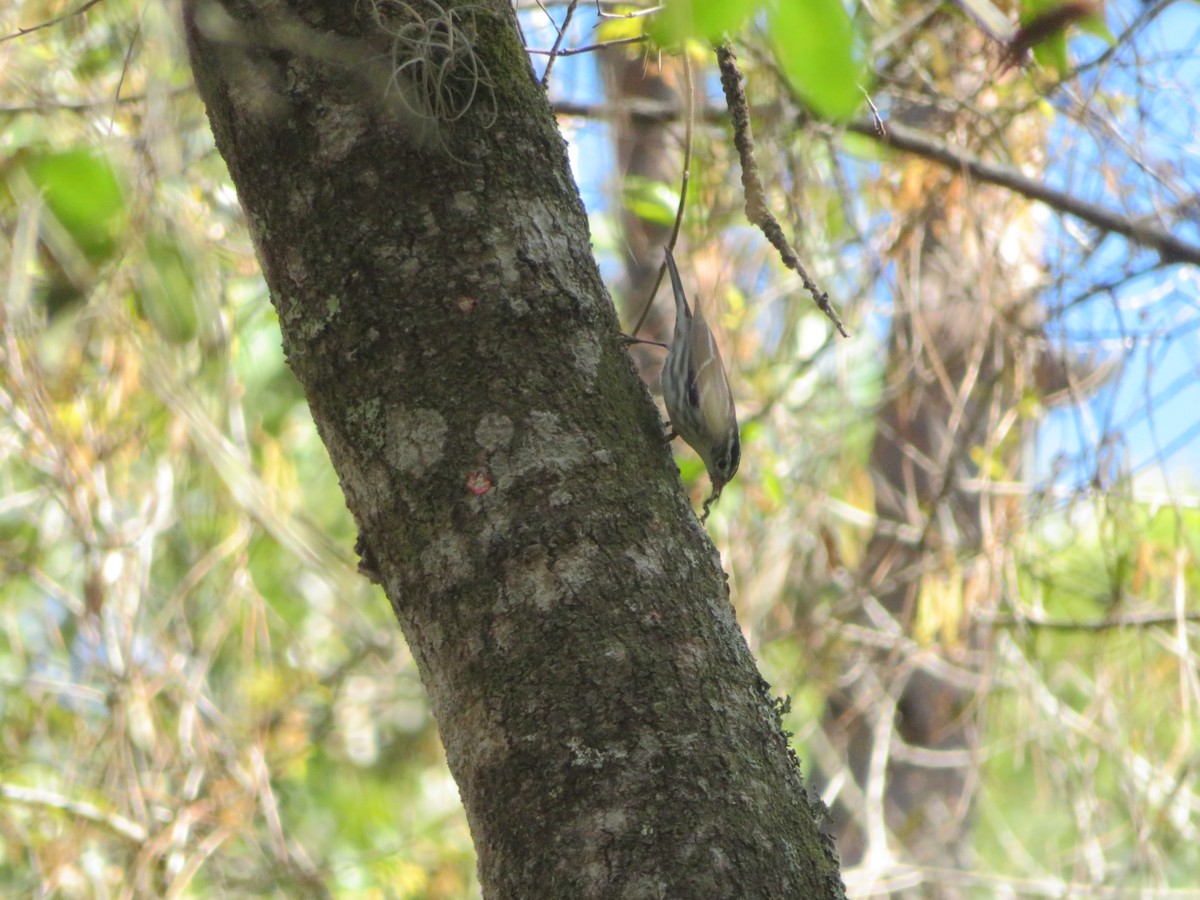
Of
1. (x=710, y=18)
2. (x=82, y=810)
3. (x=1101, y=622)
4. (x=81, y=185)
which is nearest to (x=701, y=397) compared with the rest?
Result: (x=1101, y=622)

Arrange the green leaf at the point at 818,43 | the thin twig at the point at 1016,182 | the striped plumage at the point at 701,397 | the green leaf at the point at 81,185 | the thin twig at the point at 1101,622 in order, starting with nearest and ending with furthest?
1. the green leaf at the point at 818,43
2. the green leaf at the point at 81,185
3. the striped plumage at the point at 701,397
4. the thin twig at the point at 1016,182
5. the thin twig at the point at 1101,622

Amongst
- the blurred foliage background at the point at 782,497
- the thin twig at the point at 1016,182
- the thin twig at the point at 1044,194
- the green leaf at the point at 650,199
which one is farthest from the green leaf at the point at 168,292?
the thin twig at the point at 1044,194

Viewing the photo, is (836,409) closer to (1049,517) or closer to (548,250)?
(1049,517)

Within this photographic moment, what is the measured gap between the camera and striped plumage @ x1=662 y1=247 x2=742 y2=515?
3635 mm

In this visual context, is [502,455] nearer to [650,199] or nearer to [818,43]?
[818,43]

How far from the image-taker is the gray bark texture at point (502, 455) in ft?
4.45

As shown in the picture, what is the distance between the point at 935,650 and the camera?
5293mm

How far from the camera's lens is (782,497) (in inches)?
191

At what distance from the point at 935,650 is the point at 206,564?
10.4 feet

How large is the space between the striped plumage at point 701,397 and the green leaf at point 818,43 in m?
2.57

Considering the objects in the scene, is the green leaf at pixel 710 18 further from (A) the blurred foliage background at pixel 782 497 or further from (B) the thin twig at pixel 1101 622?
(B) the thin twig at pixel 1101 622

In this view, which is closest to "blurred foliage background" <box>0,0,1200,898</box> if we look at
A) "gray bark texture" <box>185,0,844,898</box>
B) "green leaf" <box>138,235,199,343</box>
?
"green leaf" <box>138,235,199,343</box>

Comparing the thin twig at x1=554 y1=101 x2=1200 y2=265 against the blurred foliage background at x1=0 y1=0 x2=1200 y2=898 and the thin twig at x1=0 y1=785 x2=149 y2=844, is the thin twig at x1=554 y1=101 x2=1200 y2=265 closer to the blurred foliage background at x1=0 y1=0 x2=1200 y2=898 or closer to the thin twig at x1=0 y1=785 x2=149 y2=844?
the blurred foliage background at x1=0 y1=0 x2=1200 y2=898

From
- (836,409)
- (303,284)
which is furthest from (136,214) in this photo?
(836,409)
